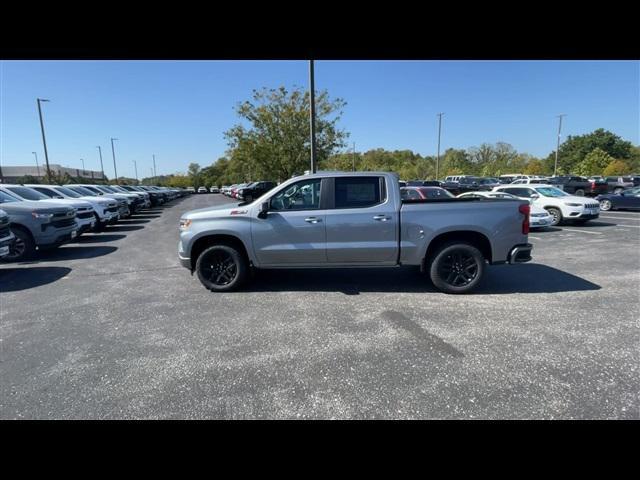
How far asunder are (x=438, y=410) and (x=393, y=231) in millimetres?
2880

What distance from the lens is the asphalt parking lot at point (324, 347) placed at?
2.49 m

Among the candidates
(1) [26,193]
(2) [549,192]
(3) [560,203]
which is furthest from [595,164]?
(1) [26,193]

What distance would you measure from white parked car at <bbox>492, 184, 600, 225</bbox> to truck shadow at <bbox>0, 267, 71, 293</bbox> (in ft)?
48.5

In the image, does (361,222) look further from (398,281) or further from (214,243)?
(214,243)

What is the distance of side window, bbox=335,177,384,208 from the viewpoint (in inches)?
197

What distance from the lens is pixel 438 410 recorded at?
7.88ft

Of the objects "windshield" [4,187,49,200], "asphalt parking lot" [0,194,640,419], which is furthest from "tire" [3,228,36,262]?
"windshield" [4,187,49,200]

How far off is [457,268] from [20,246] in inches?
385

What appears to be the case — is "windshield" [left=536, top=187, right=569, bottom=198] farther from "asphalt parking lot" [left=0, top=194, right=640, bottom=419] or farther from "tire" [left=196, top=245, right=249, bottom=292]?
"tire" [left=196, top=245, right=249, bottom=292]

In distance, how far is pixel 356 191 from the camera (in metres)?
5.05

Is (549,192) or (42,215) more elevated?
(549,192)

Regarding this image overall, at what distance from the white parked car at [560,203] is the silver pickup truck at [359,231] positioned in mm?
8976
